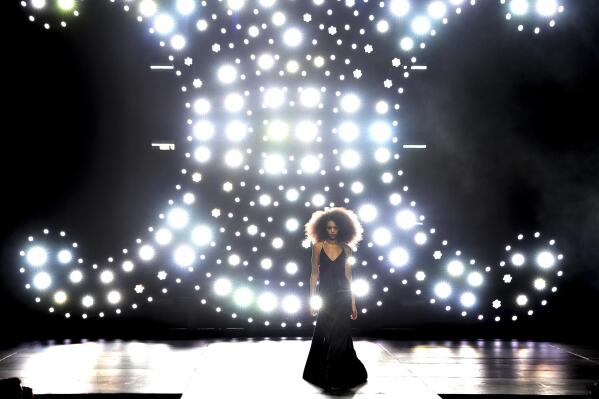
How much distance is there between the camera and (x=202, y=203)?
5.14 meters

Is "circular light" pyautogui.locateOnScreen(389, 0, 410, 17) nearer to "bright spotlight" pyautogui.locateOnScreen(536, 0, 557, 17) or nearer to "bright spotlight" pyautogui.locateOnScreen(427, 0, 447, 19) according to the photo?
"bright spotlight" pyautogui.locateOnScreen(427, 0, 447, 19)

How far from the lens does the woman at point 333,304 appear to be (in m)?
3.45

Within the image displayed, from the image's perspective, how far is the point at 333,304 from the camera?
3.51m

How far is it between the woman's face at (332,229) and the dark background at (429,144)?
6.28 feet

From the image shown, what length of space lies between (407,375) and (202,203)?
7.96ft

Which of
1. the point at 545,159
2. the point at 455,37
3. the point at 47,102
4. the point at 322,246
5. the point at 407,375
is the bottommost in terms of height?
the point at 407,375

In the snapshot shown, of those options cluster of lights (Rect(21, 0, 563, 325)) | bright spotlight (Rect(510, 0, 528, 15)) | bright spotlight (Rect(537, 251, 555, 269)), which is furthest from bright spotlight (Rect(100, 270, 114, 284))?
bright spotlight (Rect(510, 0, 528, 15))

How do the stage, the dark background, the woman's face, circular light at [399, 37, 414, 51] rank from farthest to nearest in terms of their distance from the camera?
circular light at [399, 37, 414, 51]
the dark background
the woman's face
the stage

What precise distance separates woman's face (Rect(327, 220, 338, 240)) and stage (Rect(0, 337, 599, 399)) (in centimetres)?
93

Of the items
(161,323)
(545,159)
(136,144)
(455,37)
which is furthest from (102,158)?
(545,159)

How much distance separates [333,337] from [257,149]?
224 centimetres

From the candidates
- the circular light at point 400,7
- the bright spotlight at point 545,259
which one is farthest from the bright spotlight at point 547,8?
the bright spotlight at point 545,259

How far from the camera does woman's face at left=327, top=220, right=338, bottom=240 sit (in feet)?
11.6

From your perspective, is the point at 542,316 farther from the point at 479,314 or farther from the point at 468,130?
the point at 468,130
